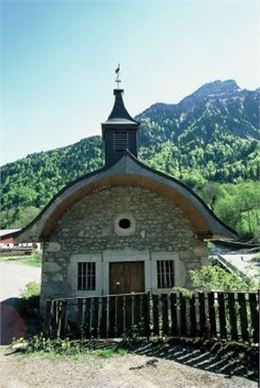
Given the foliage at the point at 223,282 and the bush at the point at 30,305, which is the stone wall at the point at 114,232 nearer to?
the bush at the point at 30,305

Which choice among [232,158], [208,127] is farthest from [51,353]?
[208,127]

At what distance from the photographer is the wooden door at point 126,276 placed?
43.0 feet

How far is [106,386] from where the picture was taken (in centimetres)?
618

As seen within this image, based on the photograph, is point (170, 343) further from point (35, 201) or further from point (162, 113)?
point (162, 113)

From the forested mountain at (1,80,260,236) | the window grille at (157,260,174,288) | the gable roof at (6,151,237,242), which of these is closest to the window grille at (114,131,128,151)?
the gable roof at (6,151,237,242)

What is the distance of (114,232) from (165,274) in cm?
219

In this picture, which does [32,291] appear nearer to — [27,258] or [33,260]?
[33,260]

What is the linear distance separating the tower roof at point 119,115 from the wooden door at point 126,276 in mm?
5473

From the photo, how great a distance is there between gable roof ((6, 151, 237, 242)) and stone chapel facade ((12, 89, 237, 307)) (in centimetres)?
3

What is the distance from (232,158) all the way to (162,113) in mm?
63739

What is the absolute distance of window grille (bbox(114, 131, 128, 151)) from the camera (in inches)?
607

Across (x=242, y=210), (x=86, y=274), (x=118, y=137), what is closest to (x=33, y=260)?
(x=118, y=137)

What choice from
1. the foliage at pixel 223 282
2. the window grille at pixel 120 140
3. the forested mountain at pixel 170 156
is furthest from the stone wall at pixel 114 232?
the forested mountain at pixel 170 156

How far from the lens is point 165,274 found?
13.3 meters
